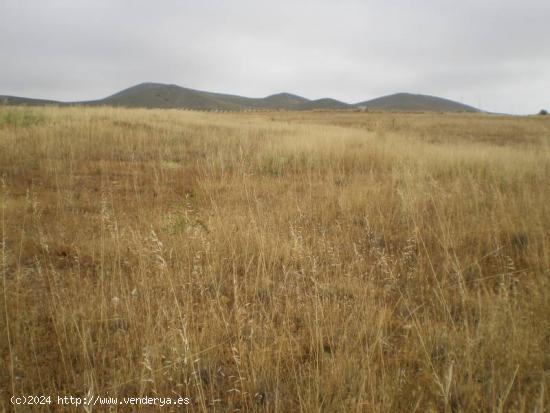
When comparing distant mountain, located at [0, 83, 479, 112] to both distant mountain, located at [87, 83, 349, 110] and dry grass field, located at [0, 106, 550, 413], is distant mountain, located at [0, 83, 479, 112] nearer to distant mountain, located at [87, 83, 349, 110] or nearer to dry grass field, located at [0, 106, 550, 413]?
distant mountain, located at [87, 83, 349, 110]

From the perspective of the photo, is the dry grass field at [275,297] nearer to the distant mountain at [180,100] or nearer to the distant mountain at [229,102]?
the distant mountain at [180,100]

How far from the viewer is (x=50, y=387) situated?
1.54m

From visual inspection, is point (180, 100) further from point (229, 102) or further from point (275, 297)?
point (275, 297)

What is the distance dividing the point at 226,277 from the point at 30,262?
1.82m

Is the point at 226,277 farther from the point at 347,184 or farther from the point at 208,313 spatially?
the point at 347,184

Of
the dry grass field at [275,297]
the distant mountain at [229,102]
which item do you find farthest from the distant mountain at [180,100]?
the dry grass field at [275,297]

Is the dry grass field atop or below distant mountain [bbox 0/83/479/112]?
below

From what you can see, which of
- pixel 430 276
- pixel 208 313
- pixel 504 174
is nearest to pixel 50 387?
pixel 208 313

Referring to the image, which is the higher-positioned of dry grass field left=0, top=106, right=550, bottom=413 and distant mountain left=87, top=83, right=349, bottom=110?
distant mountain left=87, top=83, right=349, bottom=110

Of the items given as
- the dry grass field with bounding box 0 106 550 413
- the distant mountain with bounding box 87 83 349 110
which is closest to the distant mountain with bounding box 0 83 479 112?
the distant mountain with bounding box 87 83 349 110

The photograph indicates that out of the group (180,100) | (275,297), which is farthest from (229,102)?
(275,297)

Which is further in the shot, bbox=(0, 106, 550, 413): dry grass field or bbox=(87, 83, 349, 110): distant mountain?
bbox=(87, 83, 349, 110): distant mountain

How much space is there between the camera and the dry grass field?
1.54 m

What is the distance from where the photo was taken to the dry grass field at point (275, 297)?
1539 millimetres
